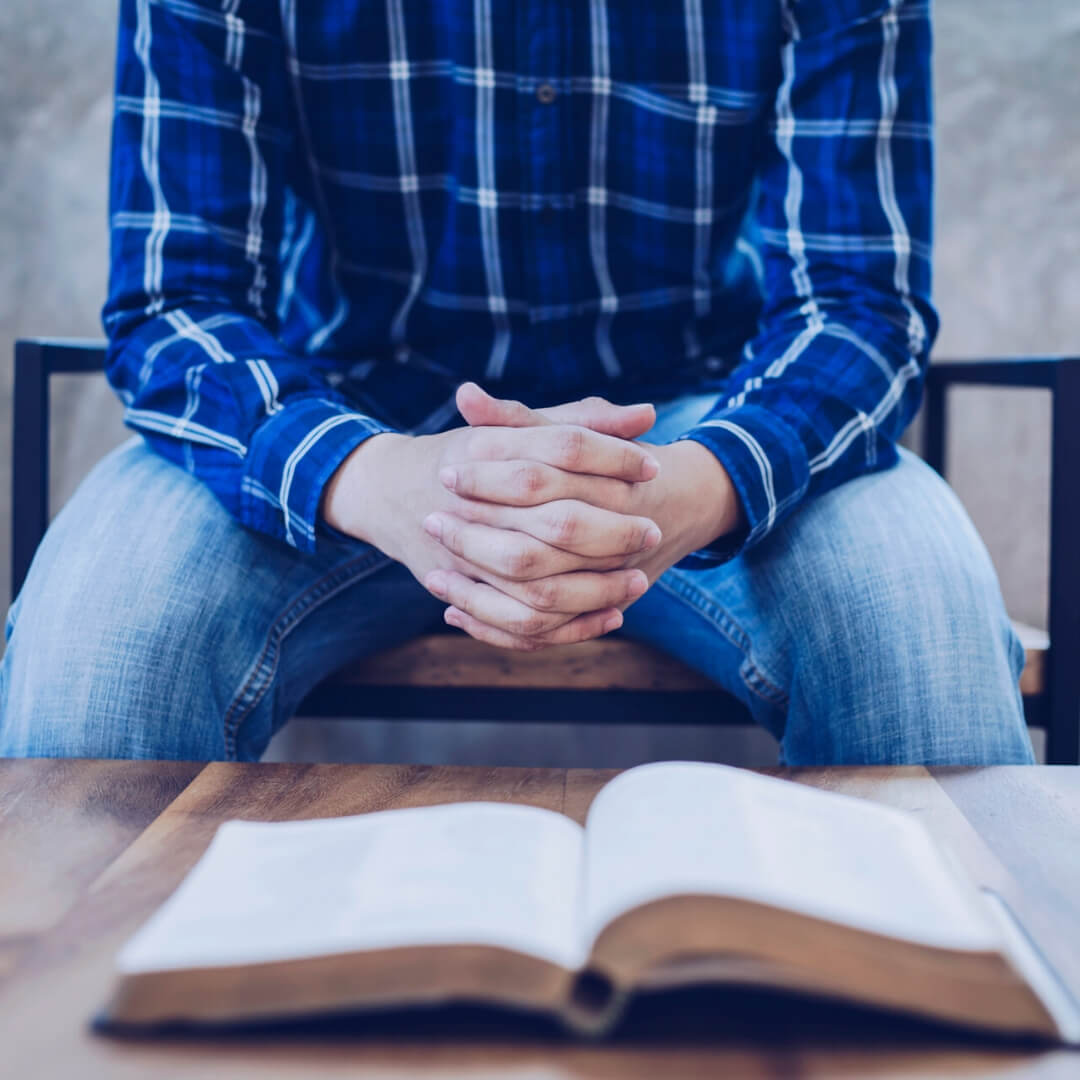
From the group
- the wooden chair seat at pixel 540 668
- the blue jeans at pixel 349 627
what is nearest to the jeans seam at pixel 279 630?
the blue jeans at pixel 349 627

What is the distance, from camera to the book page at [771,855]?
0.38 meters

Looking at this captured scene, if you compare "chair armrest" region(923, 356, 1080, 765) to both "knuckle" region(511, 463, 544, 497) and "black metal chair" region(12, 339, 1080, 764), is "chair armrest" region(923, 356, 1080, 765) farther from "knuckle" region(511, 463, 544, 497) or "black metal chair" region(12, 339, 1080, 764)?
"knuckle" region(511, 463, 544, 497)

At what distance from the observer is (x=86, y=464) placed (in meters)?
1.60

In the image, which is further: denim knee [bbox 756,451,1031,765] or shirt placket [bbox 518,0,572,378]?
shirt placket [bbox 518,0,572,378]

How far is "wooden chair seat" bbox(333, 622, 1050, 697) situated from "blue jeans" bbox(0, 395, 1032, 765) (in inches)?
3.1

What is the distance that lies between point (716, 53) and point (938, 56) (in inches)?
25.4

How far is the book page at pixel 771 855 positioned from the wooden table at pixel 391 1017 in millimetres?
37

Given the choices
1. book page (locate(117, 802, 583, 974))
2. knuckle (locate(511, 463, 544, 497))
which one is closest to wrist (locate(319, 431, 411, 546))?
knuckle (locate(511, 463, 544, 497))

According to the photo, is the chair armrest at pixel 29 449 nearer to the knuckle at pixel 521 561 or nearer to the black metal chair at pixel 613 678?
the black metal chair at pixel 613 678

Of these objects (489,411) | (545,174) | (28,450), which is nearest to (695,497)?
(489,411)

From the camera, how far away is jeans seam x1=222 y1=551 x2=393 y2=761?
835mm

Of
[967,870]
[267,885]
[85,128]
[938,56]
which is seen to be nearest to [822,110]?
[938,56]

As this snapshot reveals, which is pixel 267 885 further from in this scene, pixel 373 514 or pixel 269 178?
pixel 269 178

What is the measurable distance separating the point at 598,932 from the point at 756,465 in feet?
1.66
